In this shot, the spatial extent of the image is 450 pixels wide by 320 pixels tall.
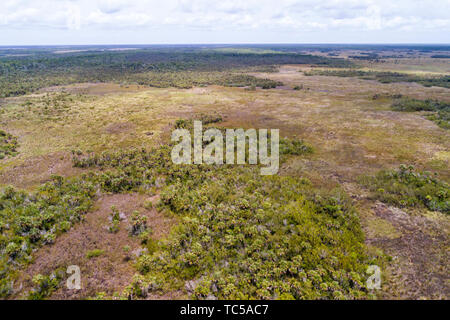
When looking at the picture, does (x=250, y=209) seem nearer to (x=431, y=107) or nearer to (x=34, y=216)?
(x=34, y=216)

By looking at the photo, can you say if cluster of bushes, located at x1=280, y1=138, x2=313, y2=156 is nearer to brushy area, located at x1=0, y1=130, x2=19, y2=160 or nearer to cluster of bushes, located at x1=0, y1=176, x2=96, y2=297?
cluster of bushes, located at x1=0, y1=176, x2=96, y2=297

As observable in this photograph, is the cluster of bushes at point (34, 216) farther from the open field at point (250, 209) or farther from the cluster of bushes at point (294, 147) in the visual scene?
the cluster of bushes at point (294, 147)

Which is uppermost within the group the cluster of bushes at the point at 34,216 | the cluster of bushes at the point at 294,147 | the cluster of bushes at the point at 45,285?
the cluster of bushes at the point at 294,147

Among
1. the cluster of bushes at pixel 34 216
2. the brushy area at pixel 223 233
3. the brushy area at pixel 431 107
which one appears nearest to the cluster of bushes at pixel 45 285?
the brushy area at pixel 223 233

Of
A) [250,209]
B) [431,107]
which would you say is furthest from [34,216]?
[431,107]

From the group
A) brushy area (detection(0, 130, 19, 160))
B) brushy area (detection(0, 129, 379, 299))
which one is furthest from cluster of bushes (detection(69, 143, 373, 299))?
brushy area (detection(0, 130, 19, 160))
